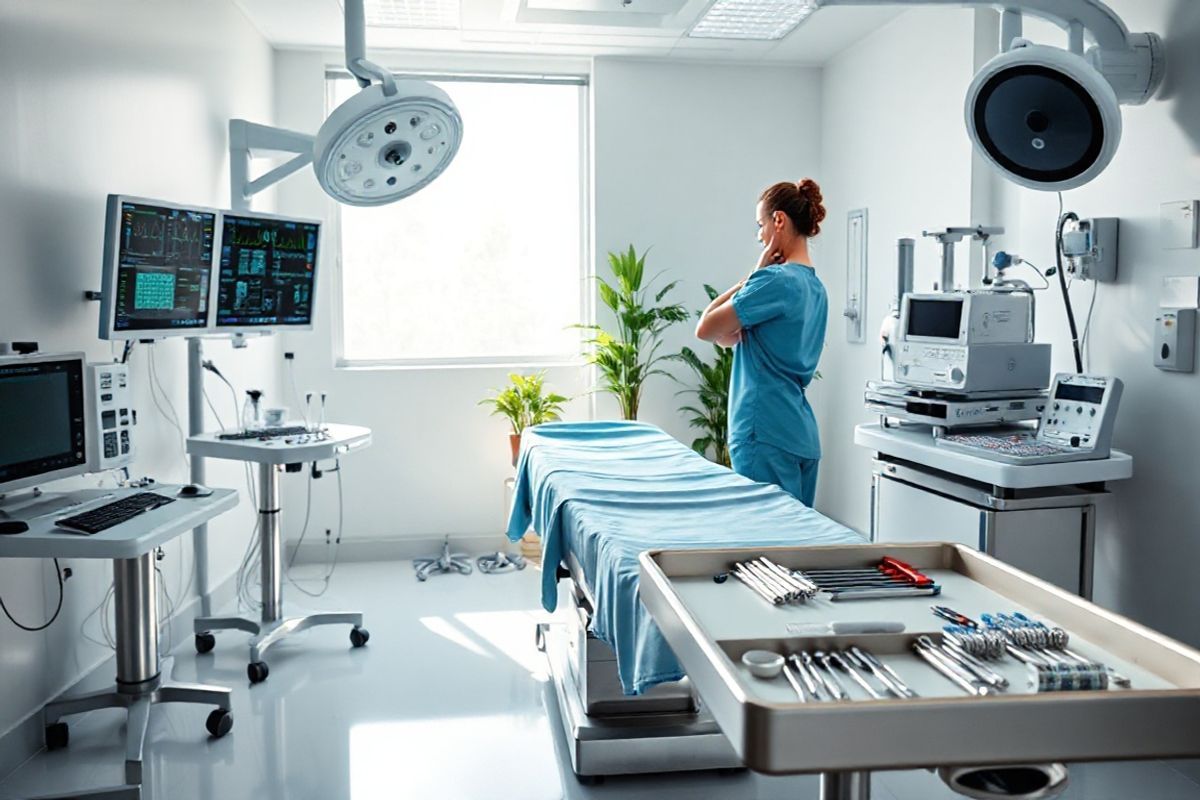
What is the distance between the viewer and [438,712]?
3346 mm

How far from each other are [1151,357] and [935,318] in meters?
0.68

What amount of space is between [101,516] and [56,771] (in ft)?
2.73

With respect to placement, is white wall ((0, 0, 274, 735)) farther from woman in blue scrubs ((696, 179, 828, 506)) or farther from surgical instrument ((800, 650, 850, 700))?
surgical instrument ((800, 650, 850, 700))

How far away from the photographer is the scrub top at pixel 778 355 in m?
3.17

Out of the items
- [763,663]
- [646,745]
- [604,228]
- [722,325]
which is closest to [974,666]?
[763,663]

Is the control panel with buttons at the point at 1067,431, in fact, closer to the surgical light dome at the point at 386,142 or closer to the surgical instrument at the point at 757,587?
the surgical instrument at the point at 757,587

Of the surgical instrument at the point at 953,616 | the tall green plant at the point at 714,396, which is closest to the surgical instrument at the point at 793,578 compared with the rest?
the surgical instrument at the point at 953,616

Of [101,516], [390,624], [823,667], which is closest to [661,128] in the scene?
[390,624]

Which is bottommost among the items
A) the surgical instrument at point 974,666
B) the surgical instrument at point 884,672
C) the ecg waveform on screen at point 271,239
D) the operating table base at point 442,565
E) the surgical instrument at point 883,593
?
the operating table base at point 442,565

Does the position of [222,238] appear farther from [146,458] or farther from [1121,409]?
[1121,409]

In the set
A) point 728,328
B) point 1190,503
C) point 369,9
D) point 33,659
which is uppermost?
point 369,9

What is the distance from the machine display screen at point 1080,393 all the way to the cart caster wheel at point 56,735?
328cm

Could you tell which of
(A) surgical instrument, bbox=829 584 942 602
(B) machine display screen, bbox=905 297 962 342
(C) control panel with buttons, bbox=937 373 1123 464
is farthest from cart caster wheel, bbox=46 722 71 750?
(B) machine display screen, bbox=905 297 962 342

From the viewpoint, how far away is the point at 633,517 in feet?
8.50
